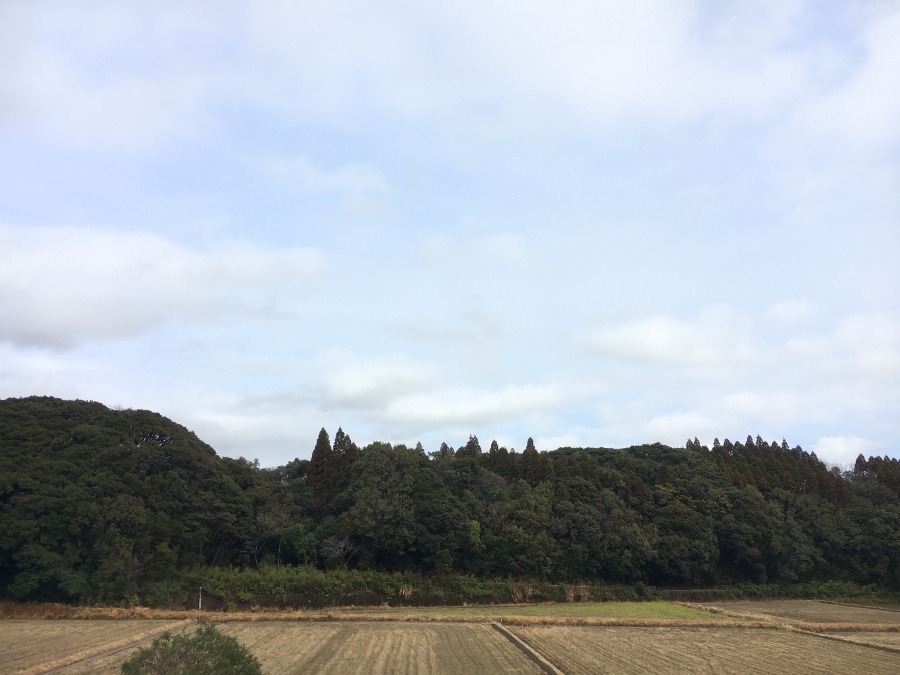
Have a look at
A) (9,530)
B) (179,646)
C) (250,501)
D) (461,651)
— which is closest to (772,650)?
(461,651)

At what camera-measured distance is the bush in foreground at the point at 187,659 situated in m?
12.4

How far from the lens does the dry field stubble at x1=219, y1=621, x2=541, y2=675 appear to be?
70.5 feet

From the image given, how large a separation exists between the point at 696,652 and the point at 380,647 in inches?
480

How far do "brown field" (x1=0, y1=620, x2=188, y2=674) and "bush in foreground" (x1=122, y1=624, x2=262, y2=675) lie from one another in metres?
10.4

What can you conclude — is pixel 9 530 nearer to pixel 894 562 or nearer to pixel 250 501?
pixel 250 501

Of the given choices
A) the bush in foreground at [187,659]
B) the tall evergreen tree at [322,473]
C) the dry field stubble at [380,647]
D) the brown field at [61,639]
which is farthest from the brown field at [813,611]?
the bush in foreground at [187,659]

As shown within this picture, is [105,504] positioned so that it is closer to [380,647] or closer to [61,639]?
[61,639]

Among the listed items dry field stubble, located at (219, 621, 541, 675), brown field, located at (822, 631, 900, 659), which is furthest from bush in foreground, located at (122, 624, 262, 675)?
brown field, located at (822, 631, 900, 659)

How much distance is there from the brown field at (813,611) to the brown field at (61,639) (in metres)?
35.1

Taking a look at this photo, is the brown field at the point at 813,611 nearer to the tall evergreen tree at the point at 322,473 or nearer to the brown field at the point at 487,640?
the brown field at the point at 487,640

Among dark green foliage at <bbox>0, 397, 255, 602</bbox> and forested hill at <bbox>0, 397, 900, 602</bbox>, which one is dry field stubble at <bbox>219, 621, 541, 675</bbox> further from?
forested hill at <bbox>0, 397, 900, 602</bbox>

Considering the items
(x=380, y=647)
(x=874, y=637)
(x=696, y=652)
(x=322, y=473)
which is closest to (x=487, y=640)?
(x=380, y=647)

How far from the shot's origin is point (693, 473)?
6625 centimetres

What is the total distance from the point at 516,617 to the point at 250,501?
74.9 feet
